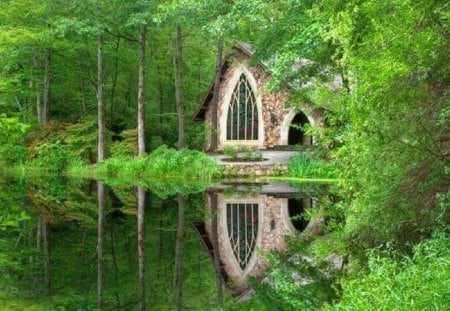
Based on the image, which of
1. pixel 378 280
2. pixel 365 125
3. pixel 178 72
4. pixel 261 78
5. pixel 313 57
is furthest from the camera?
pixel 261 78

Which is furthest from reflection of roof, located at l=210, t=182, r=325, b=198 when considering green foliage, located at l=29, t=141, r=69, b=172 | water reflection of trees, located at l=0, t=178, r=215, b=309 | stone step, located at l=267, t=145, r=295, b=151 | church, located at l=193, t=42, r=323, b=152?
green foliage, located at l=29, t=141, r=69, b=172

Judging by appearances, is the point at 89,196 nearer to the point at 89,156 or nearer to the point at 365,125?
the point at 89,156

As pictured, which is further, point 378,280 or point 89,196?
point 89,196

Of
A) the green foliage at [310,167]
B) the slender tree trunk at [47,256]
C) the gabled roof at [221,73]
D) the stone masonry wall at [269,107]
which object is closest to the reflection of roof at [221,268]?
the slender tree trunk at [47,256]

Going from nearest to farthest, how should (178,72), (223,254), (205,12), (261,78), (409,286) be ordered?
1. (409,286)
2. (223,254)
3. (205,12)
4. (178,72)
5. (261,78)

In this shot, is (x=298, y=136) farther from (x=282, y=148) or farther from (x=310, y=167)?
(x=310, y=167)

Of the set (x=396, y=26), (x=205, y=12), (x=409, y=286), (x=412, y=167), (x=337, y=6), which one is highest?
(x=205, y=12)

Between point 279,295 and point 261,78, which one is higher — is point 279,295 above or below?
below

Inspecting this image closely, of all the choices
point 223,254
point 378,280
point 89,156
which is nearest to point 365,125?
point 378,280

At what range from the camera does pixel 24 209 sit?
15758 millimetres

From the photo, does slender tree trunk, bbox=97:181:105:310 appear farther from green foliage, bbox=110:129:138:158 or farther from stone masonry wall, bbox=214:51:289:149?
stone masonry wall, bbox=214:51:289:149

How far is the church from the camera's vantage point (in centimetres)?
2888

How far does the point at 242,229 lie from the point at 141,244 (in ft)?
8.19

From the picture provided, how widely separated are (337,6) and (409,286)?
4455 millimetres
